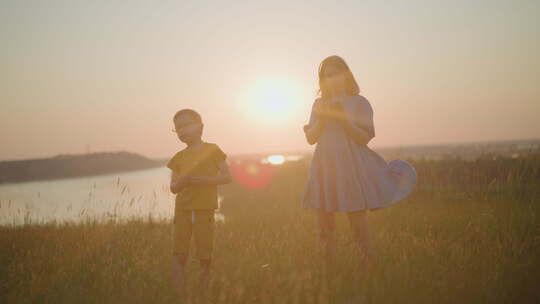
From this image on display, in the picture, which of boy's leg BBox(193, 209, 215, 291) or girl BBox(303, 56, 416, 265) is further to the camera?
girl BBox(303, 56, 416, 265)

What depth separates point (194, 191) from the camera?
3.17 m

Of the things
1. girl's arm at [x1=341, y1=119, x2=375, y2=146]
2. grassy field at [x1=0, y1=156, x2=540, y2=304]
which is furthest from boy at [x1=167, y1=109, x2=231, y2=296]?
girl's arm at [x1=341, y1=119, x2=375, y2=146]

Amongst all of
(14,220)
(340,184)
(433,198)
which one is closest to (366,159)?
(340,184)

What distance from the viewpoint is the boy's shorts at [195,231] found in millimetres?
3160

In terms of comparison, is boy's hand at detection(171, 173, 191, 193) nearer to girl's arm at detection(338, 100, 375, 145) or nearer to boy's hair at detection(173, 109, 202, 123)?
boy's hair at detection(173, 109, 202, 123)

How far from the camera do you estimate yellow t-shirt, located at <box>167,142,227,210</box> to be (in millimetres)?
3154

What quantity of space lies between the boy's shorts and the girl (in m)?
1.01

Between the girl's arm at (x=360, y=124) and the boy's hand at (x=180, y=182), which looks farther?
the girl's arm at (x=360, y=124)

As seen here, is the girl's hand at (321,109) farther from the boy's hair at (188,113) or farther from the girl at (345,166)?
the boy's hair at (188,113)

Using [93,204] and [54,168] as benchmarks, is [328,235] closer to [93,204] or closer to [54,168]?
[93,204]

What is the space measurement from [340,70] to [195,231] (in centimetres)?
197

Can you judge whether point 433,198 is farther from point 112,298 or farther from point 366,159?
point 112,298

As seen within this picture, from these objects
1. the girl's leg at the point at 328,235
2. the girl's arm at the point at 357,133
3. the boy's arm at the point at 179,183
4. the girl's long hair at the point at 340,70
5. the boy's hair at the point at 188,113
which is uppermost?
the girl's long hair at the point at 340,70

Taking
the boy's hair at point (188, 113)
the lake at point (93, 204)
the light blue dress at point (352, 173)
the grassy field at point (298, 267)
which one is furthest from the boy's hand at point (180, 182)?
the lake at point (93, 204)
